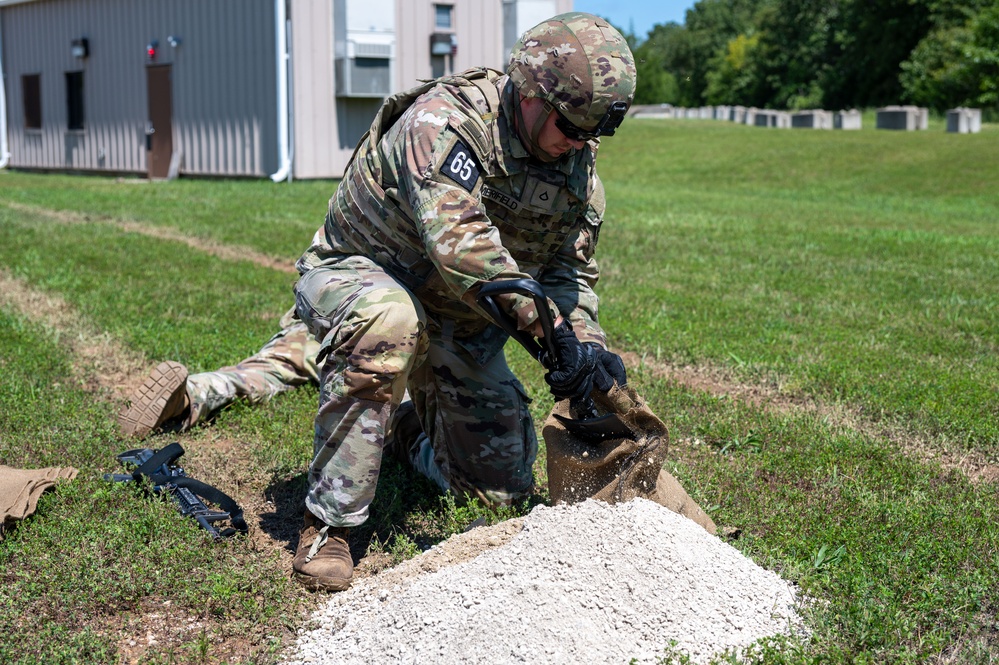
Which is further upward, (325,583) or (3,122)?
(3,122)

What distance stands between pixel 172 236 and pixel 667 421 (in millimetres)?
7866

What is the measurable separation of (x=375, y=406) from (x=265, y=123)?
1611 centimetres

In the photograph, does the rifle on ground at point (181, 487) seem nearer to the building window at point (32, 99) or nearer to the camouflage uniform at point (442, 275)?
the camouflage uniform at point (442, 275)

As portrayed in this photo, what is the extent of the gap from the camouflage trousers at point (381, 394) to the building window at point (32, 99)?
2265cm

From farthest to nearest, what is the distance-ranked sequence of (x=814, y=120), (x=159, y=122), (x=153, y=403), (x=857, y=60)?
(x=857, y=60)
(x=814, y=120)
(x=159, y=122)
(x=153, y=403)

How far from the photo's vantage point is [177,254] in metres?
9.76

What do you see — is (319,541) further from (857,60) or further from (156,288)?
(857,60)

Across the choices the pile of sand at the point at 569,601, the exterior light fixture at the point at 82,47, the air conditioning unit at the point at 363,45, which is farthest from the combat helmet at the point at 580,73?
the exterior light fixture at the point at 82,47

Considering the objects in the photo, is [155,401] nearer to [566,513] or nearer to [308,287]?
[308,287]

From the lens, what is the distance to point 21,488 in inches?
146

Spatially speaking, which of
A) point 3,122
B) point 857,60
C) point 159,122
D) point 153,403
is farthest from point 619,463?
point 857,60

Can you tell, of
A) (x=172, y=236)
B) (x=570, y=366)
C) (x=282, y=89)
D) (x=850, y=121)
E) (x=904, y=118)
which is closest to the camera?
(x=570, y=366)

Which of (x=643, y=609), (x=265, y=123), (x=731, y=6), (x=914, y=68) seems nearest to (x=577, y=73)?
(x=643, y=609)

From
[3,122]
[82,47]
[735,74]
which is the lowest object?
[3,122]
